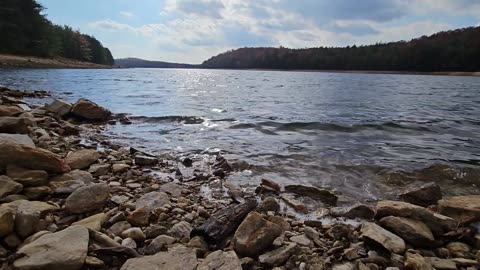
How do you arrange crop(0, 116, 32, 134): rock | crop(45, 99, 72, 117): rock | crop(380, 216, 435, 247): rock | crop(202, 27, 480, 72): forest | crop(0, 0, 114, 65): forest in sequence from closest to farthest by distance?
crop(380, 216, 435, 247): rock → crop(0, 116, 32, 134): rock → crop(45, 99, 72, 117): rock → crop(0, 0, 114, 65): forest → crop(202, 27, 480, 72): forest

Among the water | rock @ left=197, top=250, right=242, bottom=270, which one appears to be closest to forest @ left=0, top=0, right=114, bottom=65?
the water

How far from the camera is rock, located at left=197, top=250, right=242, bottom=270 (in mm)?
2992

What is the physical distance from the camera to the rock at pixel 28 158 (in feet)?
14.6

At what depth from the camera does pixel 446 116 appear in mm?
15930

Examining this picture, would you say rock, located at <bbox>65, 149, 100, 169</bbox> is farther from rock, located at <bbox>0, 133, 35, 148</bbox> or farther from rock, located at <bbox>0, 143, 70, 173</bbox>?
rock, located at <bbox>0, 143, 70, 173</bbox>

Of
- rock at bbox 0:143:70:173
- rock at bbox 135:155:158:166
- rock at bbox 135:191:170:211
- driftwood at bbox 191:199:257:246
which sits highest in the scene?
rock at bbox 0:143:70:173

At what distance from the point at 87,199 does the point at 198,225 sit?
4.64ft

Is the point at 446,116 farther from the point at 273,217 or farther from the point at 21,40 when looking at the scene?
the point at 21,40

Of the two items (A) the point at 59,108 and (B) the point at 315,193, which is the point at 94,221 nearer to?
(B) the point at 315,193

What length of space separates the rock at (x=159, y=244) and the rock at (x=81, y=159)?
10.3 feet

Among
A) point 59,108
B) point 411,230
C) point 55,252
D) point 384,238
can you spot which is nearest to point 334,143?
point 411,230

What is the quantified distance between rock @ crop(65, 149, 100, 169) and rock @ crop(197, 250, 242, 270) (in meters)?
3.82

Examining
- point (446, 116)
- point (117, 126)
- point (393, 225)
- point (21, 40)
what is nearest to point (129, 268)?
point (393, 225)

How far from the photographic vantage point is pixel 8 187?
3926mm
